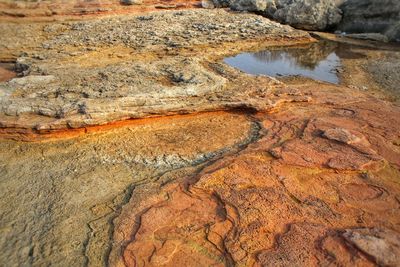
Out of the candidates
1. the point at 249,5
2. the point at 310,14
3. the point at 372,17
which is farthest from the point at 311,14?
the point at 249,5

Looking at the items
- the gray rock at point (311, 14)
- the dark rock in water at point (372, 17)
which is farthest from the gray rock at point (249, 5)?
the dark rock in water at point (372, 17)

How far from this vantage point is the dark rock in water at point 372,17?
1144 cm

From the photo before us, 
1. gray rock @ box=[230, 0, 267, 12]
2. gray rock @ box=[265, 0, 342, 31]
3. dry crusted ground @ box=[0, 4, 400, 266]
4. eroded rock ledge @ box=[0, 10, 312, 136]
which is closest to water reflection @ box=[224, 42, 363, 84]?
eroded rock ledge @ box=[0, 10, 312, 136]

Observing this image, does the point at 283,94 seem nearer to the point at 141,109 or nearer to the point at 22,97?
the point at 141,109

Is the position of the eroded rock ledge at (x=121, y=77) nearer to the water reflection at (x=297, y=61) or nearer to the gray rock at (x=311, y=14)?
the water reflection at (x=297, y=61)

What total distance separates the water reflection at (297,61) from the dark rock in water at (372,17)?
2303 millimetres

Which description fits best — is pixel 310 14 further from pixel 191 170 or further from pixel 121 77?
pixel 191 170

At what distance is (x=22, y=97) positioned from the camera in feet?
16.4

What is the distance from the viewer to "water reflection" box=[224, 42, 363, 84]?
814 centimetres

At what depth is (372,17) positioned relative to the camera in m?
12.2

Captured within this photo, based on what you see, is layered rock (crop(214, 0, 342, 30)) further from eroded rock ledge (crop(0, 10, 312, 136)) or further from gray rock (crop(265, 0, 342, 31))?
eroded rock ledge (crop(0, 10, 312, 136))

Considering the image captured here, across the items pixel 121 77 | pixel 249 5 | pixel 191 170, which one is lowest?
pixel 249 5

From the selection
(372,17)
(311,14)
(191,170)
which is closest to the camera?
(191,170)

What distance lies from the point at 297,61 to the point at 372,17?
5.25 metres
